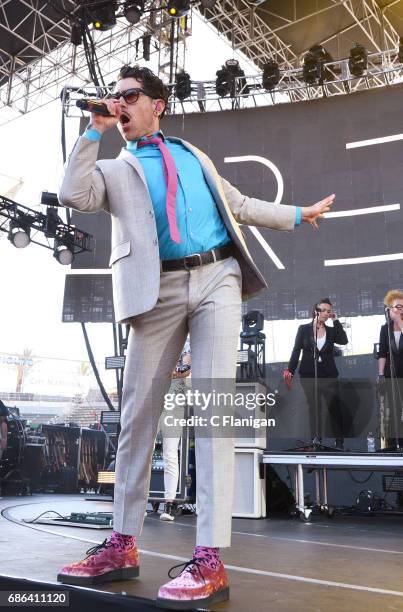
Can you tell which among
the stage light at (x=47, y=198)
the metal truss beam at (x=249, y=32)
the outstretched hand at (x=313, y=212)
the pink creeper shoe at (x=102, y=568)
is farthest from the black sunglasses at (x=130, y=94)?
the metal truss beam at (x=249, y=32)

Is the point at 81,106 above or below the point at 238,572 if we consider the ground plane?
above

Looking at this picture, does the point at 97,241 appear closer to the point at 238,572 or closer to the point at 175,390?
the point at 175,390

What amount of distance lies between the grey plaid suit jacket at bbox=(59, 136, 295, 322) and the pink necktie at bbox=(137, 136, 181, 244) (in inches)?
2.1

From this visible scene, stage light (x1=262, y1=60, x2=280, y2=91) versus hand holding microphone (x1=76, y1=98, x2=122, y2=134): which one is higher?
stage light (x1=262, y1=60, x2=280, y2=91)

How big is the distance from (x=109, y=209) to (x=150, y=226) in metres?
0.18

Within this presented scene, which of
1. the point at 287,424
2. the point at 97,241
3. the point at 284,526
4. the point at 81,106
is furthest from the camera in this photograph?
the point at 97,241

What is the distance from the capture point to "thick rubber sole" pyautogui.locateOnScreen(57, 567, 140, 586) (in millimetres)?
1437

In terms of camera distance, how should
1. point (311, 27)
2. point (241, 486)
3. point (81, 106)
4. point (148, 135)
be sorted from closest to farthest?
1. point (81, 106)
2. point (148, 135)
3. point (241, 486)
4. point (311, 27)

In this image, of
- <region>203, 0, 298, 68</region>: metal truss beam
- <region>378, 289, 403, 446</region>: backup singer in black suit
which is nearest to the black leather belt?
<region>378, 289, 403, 446</region>: backup singer in black suit

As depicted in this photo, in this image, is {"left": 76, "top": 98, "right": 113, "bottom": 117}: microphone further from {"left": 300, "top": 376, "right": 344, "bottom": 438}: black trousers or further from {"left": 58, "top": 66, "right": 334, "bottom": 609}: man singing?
{"left": 300, "top": 376, "right": 344, "bottom": 438}: black trousers

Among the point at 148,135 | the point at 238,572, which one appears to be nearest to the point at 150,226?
the point at 148,135

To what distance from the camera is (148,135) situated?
1.82 m

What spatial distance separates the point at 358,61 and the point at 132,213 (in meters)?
8.71

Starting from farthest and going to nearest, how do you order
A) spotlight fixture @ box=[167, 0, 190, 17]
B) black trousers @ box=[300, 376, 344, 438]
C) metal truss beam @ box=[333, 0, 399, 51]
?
1. metal truss beam @ box=[333, 0, 399, 51]
2. spotlight fixture @ box=[167, 0, 190, 17]
3. black trousers @ box=[300, 376, 344, 438]
